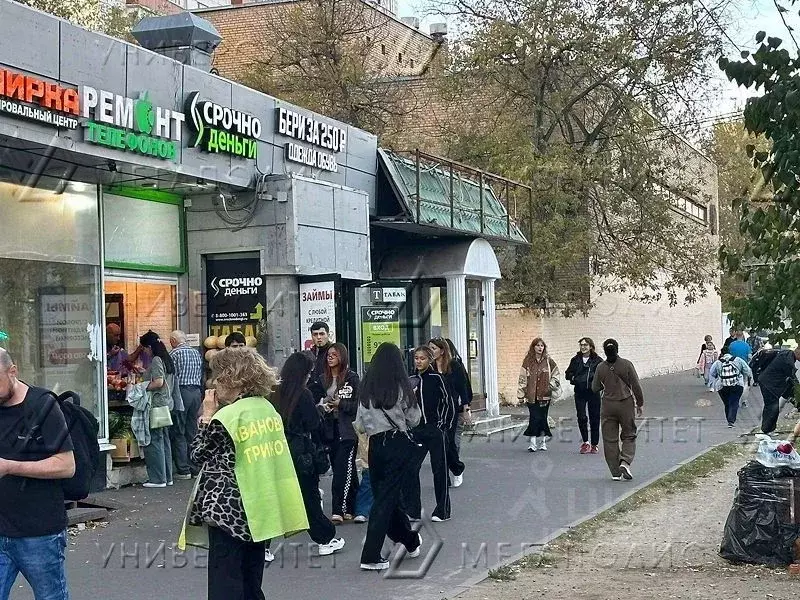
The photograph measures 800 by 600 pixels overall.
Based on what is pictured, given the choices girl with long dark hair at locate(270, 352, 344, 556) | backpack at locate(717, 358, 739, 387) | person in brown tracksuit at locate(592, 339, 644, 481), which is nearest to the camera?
girl with long dark hair at locate(270, 352, 344, 556)

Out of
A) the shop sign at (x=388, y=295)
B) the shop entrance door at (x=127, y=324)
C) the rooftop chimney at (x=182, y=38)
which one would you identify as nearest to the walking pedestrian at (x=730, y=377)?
the shop sign at (x=388, y=295)

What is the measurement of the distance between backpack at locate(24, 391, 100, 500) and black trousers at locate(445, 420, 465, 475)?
252 inches

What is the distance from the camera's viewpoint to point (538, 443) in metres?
16.3

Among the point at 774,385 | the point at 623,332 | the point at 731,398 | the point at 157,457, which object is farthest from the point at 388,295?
the point at 623,332

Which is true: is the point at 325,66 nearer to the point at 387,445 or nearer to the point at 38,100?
the point at 38,100

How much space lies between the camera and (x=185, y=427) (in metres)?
13.0

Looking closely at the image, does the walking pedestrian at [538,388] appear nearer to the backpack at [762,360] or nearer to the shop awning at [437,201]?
the shop awning at [437,201]

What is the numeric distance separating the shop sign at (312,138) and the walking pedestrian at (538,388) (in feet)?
12.8

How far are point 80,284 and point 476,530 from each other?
547cm

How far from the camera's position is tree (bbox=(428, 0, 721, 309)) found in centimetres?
2342

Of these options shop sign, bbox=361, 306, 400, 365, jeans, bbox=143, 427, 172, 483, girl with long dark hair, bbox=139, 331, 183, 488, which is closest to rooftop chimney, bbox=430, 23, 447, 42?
shop sign, bbox=361, 306, 400, 365

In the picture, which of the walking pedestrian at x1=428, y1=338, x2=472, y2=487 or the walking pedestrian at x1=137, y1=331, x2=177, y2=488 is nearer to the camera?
the walking pedestrian at x1=428, y1=338, x2=472, y2=487

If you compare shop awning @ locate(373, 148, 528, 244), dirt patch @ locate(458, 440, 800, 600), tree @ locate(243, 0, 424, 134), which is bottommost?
dirt patch @ locate(458, 440, 800, 600)

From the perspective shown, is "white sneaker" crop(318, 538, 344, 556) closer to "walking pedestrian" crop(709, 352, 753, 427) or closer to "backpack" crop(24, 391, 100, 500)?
"backpack" crop(24, 391, 100, 500)
